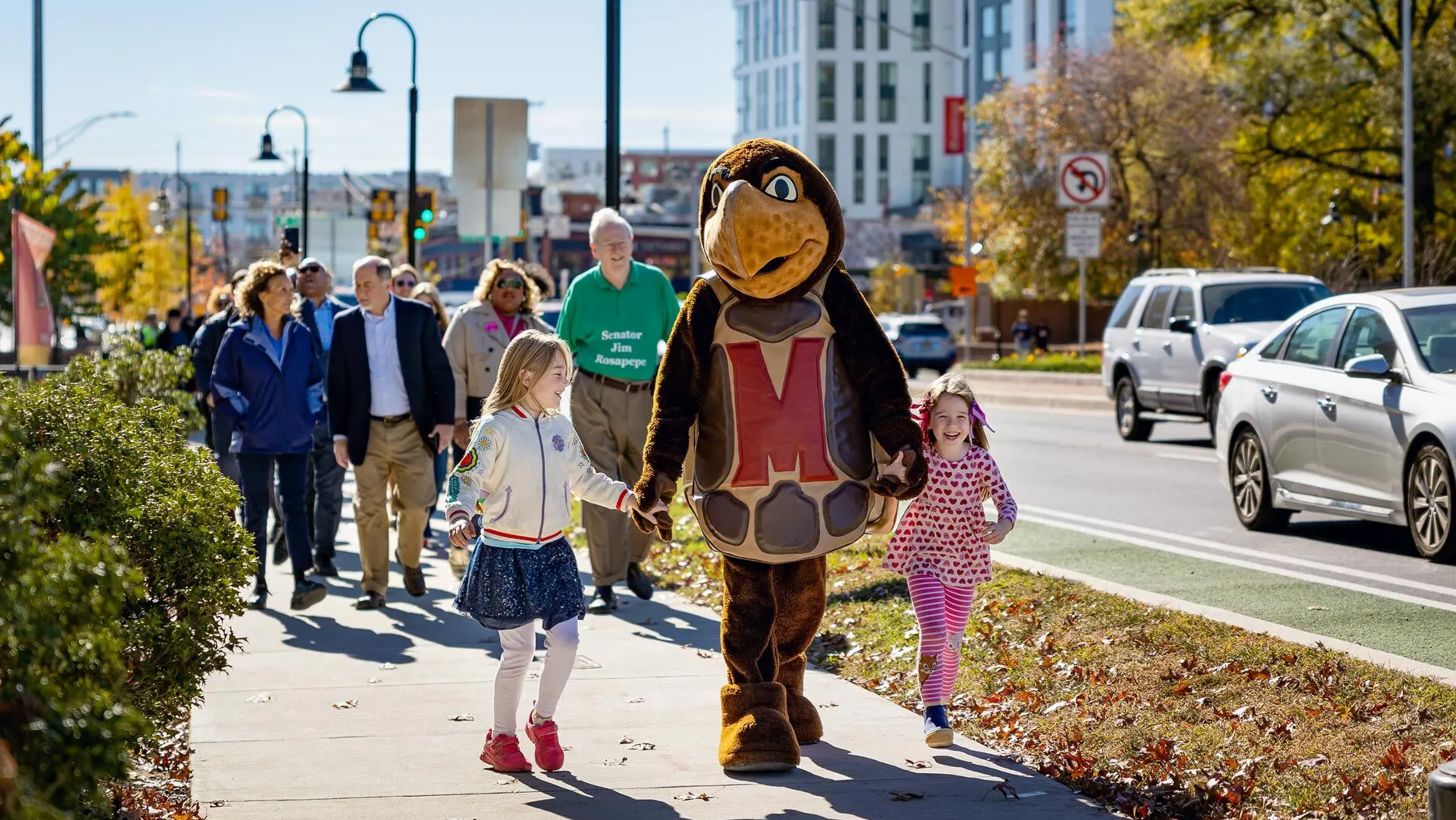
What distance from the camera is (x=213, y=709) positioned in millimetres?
7621

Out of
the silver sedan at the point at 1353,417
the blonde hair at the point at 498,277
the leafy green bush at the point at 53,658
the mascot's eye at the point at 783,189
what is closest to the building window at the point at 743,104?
the silver sedan at the point at 1353,417

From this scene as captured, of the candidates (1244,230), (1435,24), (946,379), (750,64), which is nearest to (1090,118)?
(1244,230)

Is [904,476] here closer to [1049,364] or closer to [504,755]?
[504,755]

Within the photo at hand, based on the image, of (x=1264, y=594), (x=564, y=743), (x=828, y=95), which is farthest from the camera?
(x=828, y=95)

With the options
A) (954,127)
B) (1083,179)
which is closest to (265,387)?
(1083,179)

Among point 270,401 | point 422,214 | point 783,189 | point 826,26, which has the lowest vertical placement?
point 270,401

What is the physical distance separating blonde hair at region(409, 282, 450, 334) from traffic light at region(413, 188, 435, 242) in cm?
1363

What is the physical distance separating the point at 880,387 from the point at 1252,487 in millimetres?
6948

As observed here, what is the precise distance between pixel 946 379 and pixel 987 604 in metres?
2.33

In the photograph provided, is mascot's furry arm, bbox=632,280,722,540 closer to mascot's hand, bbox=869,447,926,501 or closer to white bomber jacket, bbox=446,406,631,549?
white bomber jacket, bbox=446,406,631,549

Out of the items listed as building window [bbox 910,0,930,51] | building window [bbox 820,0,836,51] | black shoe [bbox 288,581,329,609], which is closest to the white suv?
black shoe [bbox 288,581,329,609]

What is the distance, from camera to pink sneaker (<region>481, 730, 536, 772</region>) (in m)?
6.43

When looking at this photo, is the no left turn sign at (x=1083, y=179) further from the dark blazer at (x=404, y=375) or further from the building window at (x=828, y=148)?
the building window at (x=828, y=148)

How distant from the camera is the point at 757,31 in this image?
121 m
